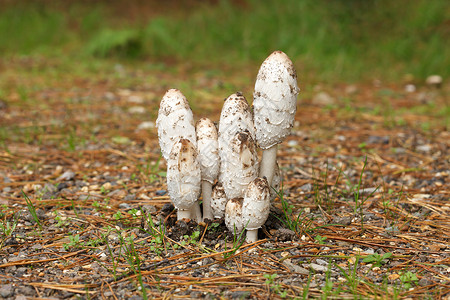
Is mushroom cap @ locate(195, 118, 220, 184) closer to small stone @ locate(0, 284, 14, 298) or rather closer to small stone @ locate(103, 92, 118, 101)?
small stone @ locate(0, 284, 14, 298)

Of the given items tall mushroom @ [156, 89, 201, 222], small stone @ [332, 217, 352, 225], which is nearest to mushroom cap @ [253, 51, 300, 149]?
tall mushroom @ [156, 89, 201, 222]

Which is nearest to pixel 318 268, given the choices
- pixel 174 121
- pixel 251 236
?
pixel 251 236

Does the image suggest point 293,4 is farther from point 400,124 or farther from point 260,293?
point 260,293

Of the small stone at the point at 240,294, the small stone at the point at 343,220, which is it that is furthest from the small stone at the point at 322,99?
the small stone at the point at 240,294

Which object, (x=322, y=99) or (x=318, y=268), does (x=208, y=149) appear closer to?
(x=318, y=268)

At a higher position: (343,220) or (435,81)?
(435,81)

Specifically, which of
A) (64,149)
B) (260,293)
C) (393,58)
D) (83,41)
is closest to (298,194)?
(260,293)

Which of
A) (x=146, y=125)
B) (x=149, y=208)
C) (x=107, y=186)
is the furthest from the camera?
(x=146, y=125)
